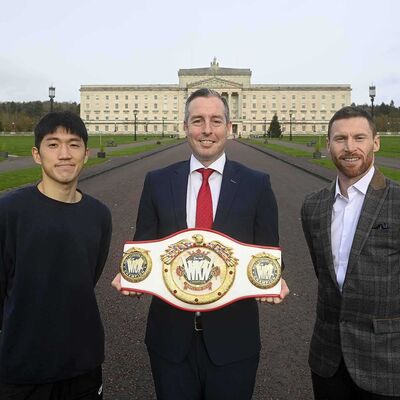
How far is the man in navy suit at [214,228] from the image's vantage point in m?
2.56

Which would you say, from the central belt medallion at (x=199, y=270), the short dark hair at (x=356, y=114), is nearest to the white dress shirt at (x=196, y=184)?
the central belt medallion at (x=199, y=270)

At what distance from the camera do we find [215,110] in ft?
8.63

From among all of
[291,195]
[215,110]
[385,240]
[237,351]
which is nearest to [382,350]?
[385,240]

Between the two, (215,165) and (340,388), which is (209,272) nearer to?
(215,165)

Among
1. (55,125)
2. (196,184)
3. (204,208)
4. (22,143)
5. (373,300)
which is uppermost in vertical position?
(22,143)

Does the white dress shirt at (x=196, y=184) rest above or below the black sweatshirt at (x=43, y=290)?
above

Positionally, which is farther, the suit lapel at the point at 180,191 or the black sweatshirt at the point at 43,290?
the suit lapel at the point at 180,191

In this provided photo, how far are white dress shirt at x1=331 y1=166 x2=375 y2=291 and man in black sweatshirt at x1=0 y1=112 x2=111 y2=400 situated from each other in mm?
1347

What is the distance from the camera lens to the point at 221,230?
2.61 m

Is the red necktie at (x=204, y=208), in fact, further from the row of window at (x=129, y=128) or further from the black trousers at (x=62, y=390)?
the row of window at (x=129, y=128)

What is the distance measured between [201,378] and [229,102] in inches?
5564

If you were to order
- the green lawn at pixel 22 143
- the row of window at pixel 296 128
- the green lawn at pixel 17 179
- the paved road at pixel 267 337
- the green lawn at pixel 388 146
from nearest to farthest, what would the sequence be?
the paved road at pixel 267 337
the green lawn at pixel 17 179
the green lawn at pixel 388 146
the green lawn at pixel 22 143
the row of window at pixel 296 128

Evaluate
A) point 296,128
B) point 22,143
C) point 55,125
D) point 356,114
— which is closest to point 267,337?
point 356,114

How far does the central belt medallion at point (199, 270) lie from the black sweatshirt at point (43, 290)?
0.50 metres
